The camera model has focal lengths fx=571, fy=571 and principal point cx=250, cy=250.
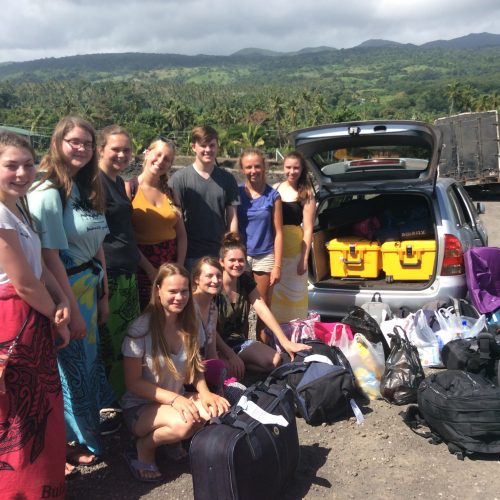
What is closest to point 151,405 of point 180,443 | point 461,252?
point 180,443

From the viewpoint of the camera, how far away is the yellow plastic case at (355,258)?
509 centimetres

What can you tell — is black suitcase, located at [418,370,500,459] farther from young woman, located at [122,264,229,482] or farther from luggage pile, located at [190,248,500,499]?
young woman, located at [122,264,229,482]

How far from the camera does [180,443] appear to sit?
306cm

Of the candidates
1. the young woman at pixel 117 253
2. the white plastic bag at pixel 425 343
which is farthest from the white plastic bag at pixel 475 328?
the young woman at pixel 117 253

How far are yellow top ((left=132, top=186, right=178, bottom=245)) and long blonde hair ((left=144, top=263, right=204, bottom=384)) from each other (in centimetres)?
56

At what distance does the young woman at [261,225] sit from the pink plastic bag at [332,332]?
1.29 ft

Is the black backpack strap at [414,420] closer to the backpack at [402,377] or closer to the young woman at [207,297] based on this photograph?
the backpack at [402,377]

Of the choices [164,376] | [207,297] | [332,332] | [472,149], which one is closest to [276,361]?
[332,332]

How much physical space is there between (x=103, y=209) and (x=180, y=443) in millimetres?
1308

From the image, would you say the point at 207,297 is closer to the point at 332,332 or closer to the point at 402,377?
the point at 332,332

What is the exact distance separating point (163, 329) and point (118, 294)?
465mm

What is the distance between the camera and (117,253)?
3182 mm

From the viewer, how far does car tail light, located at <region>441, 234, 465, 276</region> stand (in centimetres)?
457

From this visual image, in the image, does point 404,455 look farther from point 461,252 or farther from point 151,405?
point 461,252
